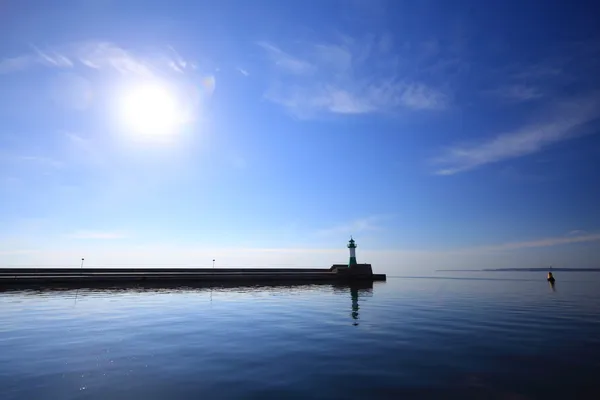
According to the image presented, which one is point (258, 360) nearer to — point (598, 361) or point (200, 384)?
point (200, 384)

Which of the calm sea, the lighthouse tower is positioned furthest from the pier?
the calm sea

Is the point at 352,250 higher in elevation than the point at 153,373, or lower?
higher

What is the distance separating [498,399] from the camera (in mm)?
4867

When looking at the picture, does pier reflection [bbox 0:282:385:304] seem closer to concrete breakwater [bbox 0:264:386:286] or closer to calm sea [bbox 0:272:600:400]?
concrete breakwater [bbox 0:264:386:286]

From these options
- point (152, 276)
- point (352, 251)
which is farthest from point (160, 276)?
point (352, 251)

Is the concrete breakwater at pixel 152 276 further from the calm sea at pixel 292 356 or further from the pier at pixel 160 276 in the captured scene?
the calm sea at pixel 292 356

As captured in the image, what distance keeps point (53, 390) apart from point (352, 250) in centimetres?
3354

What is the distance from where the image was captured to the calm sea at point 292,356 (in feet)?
17.3

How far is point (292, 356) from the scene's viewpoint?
736cm

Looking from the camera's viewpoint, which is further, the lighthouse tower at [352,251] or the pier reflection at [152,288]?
the lighthouse tower at [352,251]

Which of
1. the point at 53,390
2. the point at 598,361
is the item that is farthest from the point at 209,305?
the point at 598,361

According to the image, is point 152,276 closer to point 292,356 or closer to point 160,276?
point 160,276

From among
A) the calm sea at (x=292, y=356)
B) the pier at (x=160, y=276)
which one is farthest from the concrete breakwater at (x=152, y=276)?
the calm sea at (x=292, y=356)

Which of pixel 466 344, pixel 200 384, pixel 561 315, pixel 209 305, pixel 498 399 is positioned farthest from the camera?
pixel 209 305
